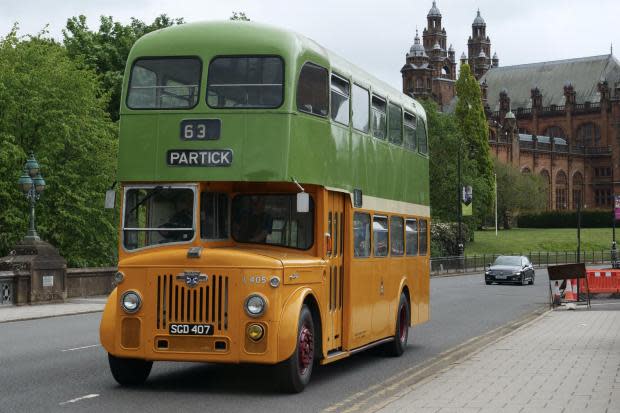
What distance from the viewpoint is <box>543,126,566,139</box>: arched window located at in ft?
535

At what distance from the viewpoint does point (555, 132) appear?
163m

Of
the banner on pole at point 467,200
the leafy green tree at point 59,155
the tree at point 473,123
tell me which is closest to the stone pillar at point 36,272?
the leafy green tree at point 59,155

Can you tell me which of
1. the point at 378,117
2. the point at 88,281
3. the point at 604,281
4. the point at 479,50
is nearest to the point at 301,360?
the point at 378,117

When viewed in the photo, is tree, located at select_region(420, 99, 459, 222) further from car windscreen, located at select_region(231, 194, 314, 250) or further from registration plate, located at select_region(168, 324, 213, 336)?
registration plate, located at select_region(168, 324, 213, 336)

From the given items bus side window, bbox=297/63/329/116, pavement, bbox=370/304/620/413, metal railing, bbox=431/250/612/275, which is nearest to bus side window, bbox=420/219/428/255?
pavement, bbox=370/304/620/413

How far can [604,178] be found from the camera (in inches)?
6245

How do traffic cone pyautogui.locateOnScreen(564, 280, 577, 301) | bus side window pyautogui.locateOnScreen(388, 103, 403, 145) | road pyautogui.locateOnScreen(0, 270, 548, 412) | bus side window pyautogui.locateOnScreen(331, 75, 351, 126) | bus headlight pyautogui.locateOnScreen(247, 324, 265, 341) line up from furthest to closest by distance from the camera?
traffic cone pyautogui.locateOnScreen(564, 280, 577, 301), bus side window pyautogui.locateOnScreen(388, 103, 403, 145), bus side window pyautogui.locateOnScreen(331, 75, 351, 126), bus headlight pyautogui.locateOnScreen(247, 324, 265, 341), road pyautogui.locateOnScreen(0, 270, 548, 412)

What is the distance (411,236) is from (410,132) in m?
1.78

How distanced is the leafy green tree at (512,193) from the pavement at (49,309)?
3455 inches

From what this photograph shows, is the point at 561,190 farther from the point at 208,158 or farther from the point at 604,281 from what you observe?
the point at 208,158

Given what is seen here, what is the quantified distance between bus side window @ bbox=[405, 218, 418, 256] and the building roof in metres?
144

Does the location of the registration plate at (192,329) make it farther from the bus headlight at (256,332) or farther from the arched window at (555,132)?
the arched window at (555,132)

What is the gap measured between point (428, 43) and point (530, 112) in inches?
785

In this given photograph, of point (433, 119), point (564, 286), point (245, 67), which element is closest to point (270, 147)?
point (245, 67)
